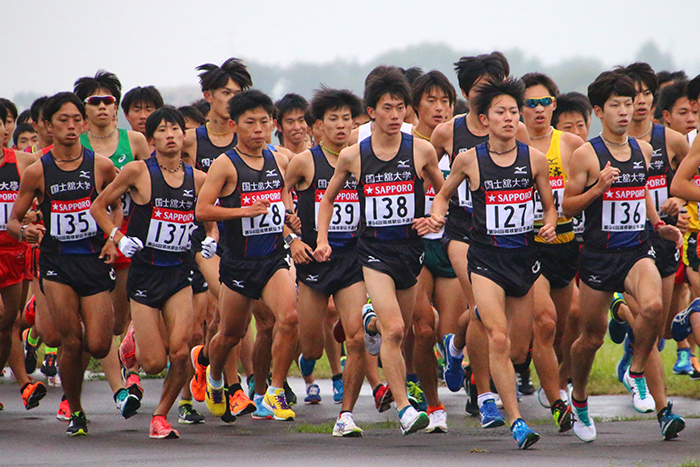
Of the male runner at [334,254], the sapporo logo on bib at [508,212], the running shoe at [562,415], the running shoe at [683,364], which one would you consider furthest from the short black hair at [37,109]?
the running shoe at [683,364]

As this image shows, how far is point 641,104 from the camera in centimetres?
847

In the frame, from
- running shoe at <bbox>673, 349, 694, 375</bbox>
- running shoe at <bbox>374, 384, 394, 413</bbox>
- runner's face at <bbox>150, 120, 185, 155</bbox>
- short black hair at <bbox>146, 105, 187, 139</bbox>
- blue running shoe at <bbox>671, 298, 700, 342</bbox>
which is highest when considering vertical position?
short black hair at <bbox>146, 105, 187, 139</bbox>

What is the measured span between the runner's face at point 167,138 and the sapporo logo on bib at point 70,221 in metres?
0.82

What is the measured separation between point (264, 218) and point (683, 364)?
18.0 ft

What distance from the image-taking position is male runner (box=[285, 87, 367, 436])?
Answer: 8070 millimetres

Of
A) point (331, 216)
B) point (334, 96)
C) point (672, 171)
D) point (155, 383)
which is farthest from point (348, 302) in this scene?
point (155, 383)

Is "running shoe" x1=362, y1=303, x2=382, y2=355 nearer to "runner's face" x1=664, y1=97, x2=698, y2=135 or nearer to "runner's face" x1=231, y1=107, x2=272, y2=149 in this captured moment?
"runner's face" x1=231, y1=107, x2=272, y2=149

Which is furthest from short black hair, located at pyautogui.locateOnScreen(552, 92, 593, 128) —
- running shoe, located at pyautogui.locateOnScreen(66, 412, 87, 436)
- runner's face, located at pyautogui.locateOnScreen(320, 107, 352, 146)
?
running shoe, located at pyautogui.locateOnScreen(66, 412, 87, 436)

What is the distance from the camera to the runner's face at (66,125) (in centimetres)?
856

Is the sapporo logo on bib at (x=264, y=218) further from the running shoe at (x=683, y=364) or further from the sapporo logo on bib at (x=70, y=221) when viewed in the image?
the running shoe at (x=683, y=364)

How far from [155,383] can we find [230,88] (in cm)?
368

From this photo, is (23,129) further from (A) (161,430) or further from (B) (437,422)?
(B) (437,422)

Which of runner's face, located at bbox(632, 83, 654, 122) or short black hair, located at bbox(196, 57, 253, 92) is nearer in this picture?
runner's face, located at bbox(632, 83, 654, 122)

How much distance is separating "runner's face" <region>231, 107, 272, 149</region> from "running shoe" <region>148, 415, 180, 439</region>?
7.78 feet
